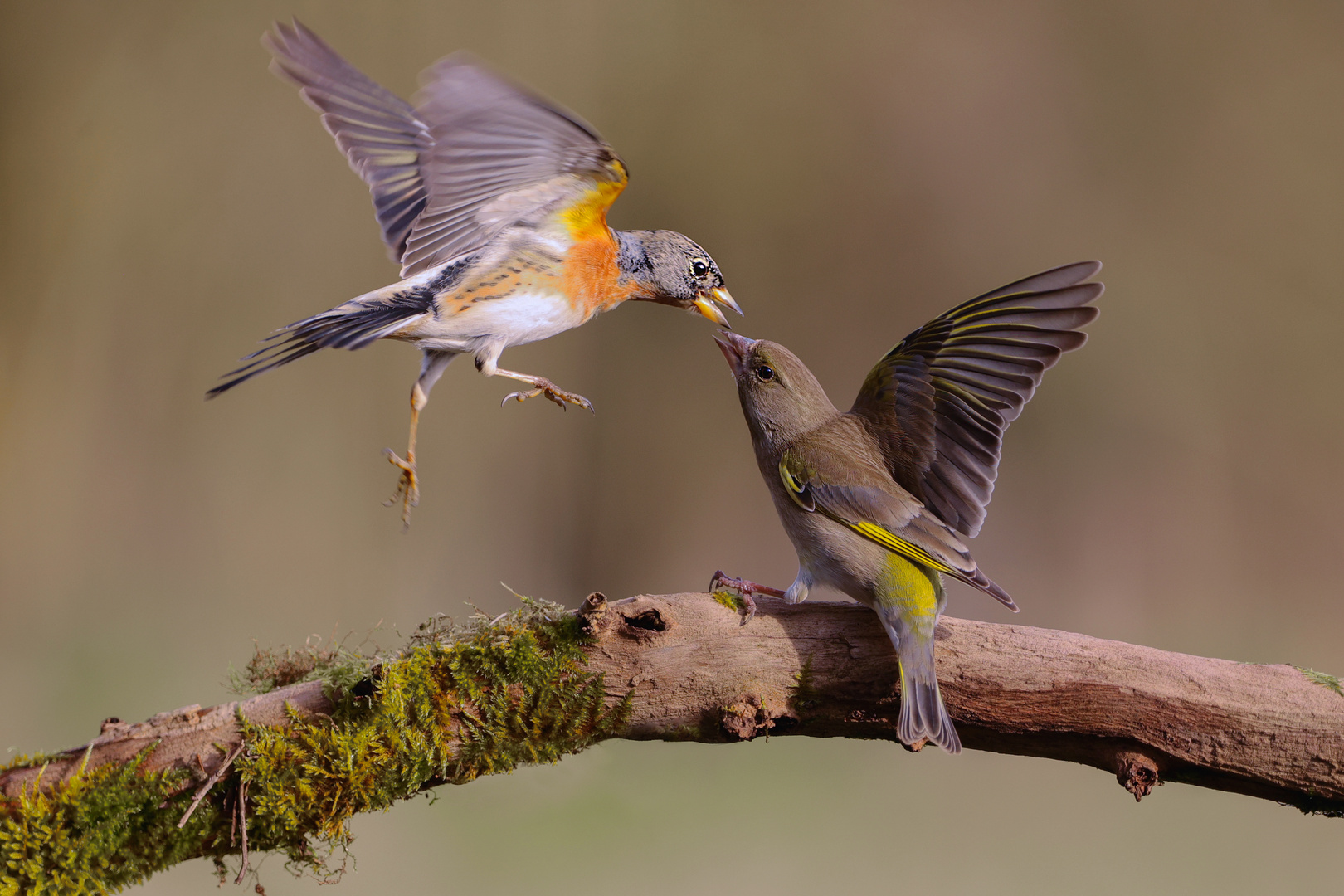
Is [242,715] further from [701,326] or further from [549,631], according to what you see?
[701,326]

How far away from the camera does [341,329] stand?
7.48 ft

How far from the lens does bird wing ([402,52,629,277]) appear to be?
8.04ft

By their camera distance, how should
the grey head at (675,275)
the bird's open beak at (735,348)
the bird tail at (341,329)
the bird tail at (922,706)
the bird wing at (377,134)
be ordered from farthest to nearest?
the bird's open beak at (735,348)
the bird wing at (377,134)
the grey head at (675,275)
the bird tail at (922,706)
the bird tail at (341,329)

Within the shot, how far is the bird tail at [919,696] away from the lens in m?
2.57

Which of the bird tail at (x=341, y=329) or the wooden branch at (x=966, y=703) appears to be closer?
the bird tail at (x=341, y=329)

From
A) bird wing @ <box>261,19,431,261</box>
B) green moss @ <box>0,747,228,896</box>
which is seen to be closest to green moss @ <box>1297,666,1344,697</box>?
bird wing @ <box>261,19,431,261</box>

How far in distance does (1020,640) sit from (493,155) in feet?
6.80

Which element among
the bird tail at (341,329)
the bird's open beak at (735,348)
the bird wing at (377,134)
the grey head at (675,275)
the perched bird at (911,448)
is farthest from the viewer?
the bird's open beak at (735,348)

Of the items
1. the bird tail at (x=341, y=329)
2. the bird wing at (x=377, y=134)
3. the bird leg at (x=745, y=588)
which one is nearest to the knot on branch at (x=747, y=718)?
the bird leg at (x=745, y=588)

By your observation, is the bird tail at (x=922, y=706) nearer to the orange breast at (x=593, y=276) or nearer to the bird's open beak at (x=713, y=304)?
the bird's open beak at (x=713, y=304)

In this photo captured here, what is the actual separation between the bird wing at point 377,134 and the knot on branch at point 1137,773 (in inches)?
105

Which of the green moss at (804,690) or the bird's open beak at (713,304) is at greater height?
the bird's open beak at (713,304)

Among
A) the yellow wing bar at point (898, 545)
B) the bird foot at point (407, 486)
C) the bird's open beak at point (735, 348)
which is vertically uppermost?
the bird's open beak at point (735, 348)

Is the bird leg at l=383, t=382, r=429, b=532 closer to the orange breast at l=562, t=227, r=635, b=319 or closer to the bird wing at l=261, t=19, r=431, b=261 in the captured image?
the orange breast at l=562, t=227, r=635, b=319
